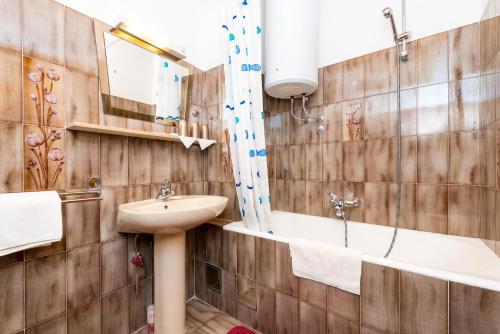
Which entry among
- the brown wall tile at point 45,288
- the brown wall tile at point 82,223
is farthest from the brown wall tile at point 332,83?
the brown wall tile at point 45,288

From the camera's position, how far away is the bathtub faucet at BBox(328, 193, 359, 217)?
169 centimetres

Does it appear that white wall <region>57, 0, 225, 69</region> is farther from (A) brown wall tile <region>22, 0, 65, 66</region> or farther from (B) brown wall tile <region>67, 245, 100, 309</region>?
(B) brown wall tile <region>67, 245, 100, 309</region>

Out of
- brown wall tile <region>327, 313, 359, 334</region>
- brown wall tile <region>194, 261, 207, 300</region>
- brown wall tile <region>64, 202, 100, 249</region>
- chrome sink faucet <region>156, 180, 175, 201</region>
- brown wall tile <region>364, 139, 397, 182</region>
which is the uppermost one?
brown wall tile <region>364, 139, 397, 182</region>

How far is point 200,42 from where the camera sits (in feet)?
6.46

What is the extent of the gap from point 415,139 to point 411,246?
0.70 meters

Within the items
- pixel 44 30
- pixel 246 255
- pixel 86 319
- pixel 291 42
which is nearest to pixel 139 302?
pixel 86 319

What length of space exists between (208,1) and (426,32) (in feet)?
5.64

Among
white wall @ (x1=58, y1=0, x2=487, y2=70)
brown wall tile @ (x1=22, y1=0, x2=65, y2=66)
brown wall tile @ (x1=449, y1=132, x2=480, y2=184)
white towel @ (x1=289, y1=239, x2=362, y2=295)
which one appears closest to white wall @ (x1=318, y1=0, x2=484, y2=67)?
white wall @ (x1=58, y1=0, x2=487, y2=70)

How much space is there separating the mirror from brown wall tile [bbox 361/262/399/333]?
1.56 m

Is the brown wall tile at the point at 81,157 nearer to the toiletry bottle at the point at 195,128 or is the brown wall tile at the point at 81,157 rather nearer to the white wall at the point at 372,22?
the toiletry bottle at the point at 195,128

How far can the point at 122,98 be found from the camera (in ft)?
4.55

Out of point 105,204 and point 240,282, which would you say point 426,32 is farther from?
point 105,204

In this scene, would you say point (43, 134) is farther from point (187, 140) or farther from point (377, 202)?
Answer: point (377, 202)

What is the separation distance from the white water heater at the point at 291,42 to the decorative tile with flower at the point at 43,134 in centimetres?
129
